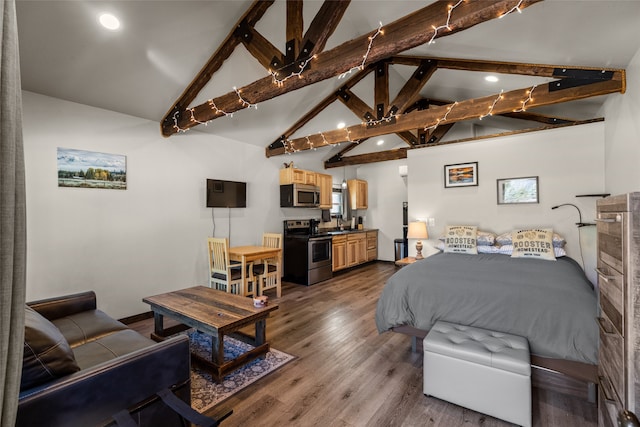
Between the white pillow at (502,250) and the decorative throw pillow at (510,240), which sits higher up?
the decorative throw pillow at (510,240)

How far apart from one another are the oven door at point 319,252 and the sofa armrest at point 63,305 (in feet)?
11.2

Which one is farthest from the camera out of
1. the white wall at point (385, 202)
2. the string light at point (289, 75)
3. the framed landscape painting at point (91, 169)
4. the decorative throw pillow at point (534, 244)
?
the white wall at point (385, 202)

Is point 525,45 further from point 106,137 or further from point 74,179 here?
point 74,179

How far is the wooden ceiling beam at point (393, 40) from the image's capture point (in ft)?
6.13

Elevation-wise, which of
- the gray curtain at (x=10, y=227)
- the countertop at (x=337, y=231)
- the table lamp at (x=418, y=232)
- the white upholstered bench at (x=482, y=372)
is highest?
the gray curtain at (x=10, y=227)

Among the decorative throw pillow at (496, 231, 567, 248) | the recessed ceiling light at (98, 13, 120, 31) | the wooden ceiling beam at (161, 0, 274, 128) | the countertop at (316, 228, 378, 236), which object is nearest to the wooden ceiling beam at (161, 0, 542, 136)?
the wooden ceiling beam at (161, 0, 274, 128)

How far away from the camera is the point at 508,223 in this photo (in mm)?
4492

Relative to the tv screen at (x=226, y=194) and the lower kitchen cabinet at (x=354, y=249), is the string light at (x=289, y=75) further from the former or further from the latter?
the lower kitchen cabinet at (x=354, y=249)

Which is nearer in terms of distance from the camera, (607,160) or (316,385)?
(316,385)

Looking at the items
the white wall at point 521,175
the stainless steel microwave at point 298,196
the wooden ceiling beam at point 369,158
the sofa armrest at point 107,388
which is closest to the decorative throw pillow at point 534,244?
the white wall at point 521,175

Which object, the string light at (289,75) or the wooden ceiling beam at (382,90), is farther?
the wooden ceiling beam at (382,90)

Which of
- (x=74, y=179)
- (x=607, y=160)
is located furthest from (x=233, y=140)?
(x=607, y=160)

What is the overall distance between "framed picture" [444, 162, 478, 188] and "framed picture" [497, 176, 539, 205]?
0.39m

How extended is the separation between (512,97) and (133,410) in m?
4.45
